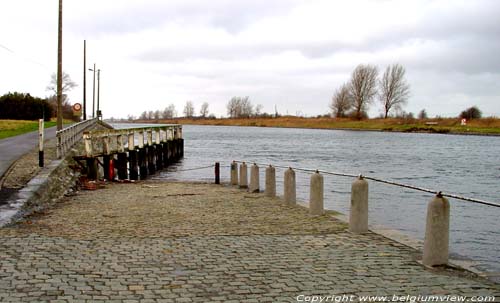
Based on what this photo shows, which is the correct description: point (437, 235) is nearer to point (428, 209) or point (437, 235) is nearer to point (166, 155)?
point (428, 209)

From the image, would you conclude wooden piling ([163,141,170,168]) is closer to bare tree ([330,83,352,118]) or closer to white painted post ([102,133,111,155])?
white painted post ([102,133,111,155])

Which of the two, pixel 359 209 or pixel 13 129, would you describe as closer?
pixel 359 209

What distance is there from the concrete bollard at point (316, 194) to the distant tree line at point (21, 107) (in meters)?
62.7

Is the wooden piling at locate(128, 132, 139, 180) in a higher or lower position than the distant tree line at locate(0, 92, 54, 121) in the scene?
lower

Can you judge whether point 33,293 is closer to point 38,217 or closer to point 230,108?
point 38,217

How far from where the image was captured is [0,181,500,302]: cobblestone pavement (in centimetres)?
548

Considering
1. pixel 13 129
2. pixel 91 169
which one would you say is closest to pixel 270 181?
pixel 91 169

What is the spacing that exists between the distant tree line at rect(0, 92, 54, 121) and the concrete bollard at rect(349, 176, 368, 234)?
212 ft

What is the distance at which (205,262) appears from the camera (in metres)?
6.66

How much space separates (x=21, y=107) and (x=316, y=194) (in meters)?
65.3

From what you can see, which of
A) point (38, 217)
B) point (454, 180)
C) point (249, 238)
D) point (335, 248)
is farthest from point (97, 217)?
point (454, 180)

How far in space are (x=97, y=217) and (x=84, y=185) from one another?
753cm

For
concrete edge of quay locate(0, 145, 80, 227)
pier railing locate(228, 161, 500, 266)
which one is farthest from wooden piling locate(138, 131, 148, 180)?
pier railing locate(228, 161, 500, 266)

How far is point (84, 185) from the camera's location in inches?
691
